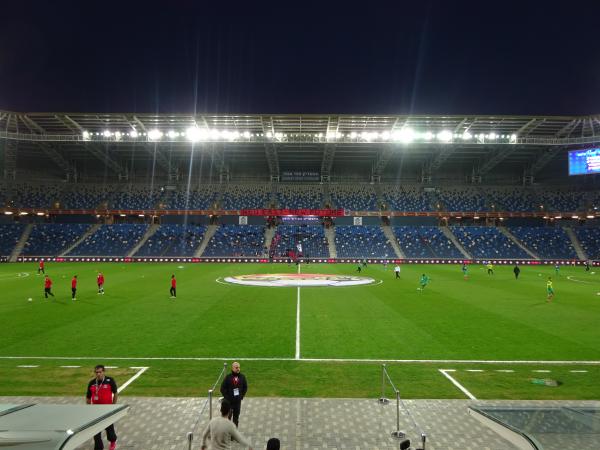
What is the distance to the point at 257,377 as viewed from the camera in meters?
11.9

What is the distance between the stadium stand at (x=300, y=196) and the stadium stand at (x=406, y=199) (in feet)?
41.0

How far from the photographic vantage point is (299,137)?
6272cm

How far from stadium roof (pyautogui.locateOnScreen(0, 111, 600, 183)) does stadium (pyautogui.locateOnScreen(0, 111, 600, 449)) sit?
0.43m

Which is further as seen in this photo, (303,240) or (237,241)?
(303,240)

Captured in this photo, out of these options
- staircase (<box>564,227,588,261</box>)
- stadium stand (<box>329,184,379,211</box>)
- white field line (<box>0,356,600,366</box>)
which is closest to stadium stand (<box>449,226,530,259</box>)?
staircase (<box>564,227,588,261</box>)

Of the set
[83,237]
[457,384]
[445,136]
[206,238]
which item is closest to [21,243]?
[83,237]

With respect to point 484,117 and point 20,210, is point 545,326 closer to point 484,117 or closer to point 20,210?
point 484,117

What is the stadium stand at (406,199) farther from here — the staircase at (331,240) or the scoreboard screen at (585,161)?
the scoreboard screen at (585,161)

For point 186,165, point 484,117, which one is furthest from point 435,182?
point 186,165

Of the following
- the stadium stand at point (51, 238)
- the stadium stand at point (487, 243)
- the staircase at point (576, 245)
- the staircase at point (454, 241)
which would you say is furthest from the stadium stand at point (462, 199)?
the stadium stand at point (51, 238)

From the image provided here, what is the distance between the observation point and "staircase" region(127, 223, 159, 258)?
64062 mm

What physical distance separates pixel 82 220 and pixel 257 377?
7224 cm

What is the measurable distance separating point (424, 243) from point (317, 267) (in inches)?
892

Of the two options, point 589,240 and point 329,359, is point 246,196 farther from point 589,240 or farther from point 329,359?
point 329,359
